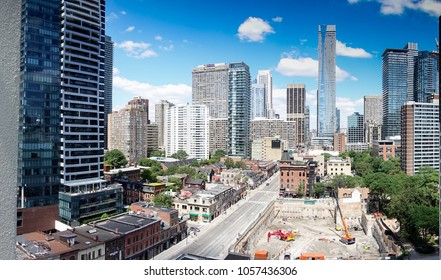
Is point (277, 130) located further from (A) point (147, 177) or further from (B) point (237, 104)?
(A) point (147, 177)

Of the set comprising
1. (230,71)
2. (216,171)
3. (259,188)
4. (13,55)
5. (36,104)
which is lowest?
(259,188)

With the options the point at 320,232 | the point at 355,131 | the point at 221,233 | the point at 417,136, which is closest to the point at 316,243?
the point at 320,232

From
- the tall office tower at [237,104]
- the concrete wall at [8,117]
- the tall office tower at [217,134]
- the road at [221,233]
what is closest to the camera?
the concrete wall at [8,117]

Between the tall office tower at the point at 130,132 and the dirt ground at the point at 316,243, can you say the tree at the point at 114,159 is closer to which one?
the tall office tower at the point at 130,132

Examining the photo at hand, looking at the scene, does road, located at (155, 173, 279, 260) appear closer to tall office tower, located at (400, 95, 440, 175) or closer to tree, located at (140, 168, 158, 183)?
tree, located at (140, 168, 158, 183)

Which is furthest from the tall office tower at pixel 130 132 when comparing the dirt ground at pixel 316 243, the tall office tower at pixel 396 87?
the tall office tower at pixel 396 87

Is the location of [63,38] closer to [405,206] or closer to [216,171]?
[216,171]
